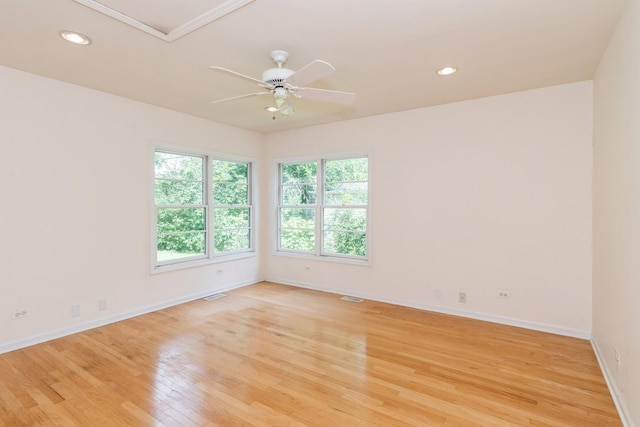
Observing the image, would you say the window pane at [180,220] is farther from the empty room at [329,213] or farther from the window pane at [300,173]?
the window pane at [300,173]

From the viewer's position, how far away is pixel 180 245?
15.3 ft

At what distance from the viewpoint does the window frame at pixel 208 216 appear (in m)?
4.25

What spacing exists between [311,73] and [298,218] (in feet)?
11.8

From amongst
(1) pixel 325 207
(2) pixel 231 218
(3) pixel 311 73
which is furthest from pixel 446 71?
(2) pixel 231 218

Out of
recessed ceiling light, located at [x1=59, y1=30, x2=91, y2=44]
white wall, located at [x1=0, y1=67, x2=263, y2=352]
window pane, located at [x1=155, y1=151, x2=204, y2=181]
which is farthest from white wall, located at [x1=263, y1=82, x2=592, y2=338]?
recessed ceiling light, located at [x1=59, y1=30, x2=91, y2=44]

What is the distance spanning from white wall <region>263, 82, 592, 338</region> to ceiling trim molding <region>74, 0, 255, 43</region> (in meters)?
2.89

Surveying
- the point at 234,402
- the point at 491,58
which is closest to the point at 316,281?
the point at 234,402

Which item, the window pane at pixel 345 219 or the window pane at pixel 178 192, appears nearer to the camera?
the window pane at pixel 178 192

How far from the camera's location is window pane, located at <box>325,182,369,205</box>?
16.1 feet

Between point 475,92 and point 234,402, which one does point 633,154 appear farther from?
point 234,402

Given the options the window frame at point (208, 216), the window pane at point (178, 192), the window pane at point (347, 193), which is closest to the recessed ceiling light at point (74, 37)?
the window frame at point (208, 216)

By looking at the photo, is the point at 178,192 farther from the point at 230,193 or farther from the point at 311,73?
the point at 311,73

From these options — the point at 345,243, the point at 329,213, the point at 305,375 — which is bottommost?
the point at 305,375

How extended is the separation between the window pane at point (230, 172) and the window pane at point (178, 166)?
0.26m
